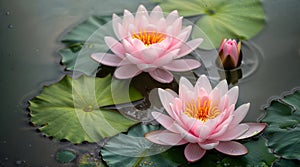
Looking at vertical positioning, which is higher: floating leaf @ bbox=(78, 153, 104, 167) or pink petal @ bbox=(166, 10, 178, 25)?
pink petal @ bbox=(166, 10, 178, 25)

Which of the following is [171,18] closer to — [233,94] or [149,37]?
[149,37]

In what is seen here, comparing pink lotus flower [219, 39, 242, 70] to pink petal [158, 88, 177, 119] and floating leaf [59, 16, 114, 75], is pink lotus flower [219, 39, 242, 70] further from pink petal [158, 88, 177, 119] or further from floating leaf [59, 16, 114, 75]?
floating leaf [59, 16, 114, 75]

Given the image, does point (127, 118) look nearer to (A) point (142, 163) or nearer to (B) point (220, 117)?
(A) point (142, 163)

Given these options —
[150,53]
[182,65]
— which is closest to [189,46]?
[182,65]

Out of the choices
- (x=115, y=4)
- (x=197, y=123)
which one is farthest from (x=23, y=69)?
(x=197, y=123)

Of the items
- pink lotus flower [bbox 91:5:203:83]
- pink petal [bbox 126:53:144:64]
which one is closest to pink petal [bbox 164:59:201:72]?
pink lotus flower [bbox 91:5:203:83]
